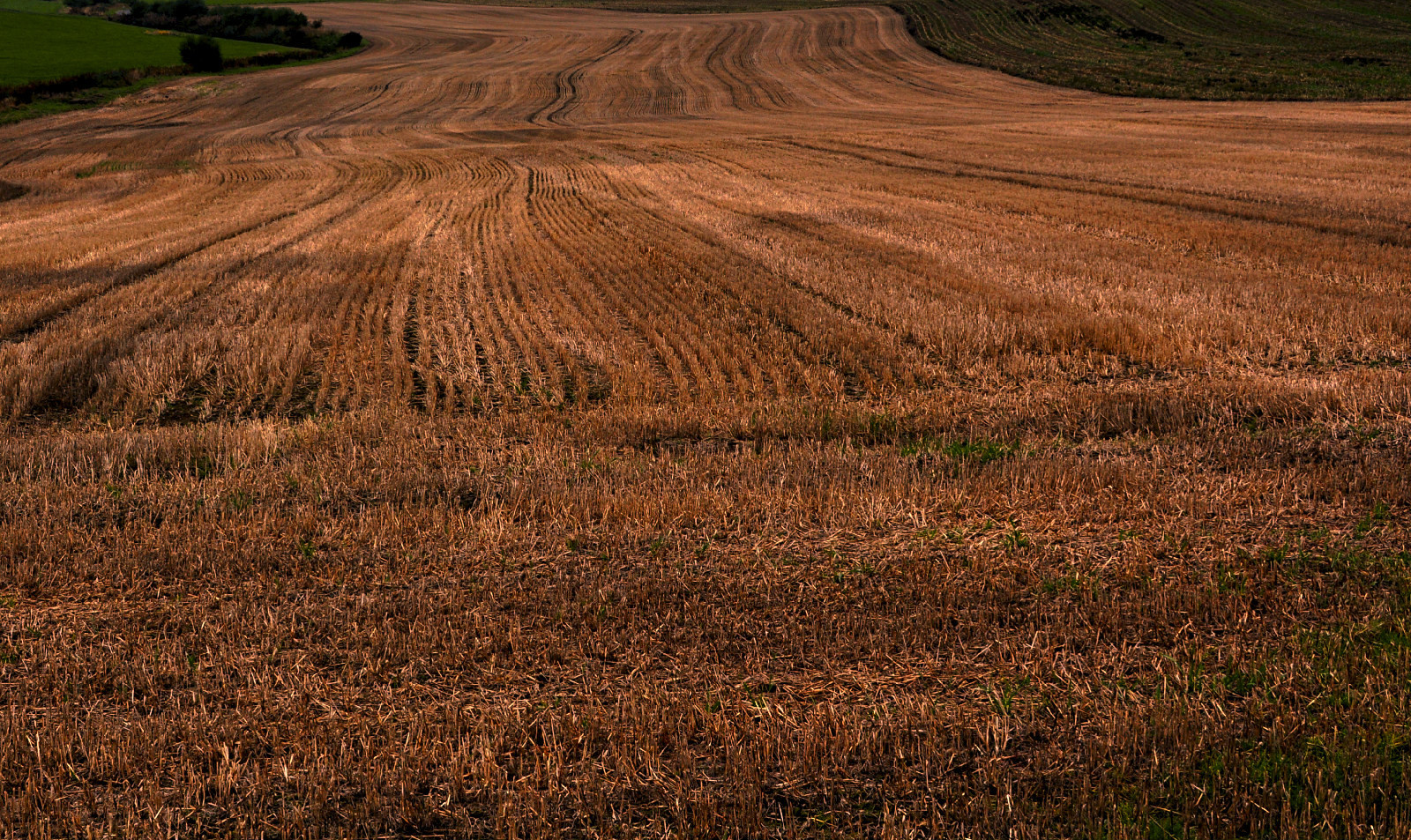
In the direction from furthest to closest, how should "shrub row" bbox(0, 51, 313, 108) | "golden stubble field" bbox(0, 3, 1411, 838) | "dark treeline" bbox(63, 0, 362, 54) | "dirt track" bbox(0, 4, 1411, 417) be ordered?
"dark treeline" bbox(63, 0, 362, 54) → "shrub row" bbox(0, 51, 313, 108) → "dirt track" bbox(0, 4, 1411, 417) → "golden stubble field" bbox(0, 3, 1411, 838)

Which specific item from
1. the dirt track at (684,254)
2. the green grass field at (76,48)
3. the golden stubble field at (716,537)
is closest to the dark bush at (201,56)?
the green grass field at (76,48)

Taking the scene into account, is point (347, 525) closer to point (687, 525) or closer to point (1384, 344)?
point (687, 525)

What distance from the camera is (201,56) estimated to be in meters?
67.6

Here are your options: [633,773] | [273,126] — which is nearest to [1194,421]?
[633,773]

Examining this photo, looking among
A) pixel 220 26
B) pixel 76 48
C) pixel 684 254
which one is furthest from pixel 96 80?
pixel 684 254

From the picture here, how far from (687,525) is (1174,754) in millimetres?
3047

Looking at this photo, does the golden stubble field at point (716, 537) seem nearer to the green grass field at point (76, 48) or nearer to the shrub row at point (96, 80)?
the shrub row at point (96, 80)

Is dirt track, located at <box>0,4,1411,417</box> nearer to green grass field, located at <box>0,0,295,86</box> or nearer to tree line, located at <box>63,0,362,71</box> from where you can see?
green grass field, located at <box>0,0,295,86</box>

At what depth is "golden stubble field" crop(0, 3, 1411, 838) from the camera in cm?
376

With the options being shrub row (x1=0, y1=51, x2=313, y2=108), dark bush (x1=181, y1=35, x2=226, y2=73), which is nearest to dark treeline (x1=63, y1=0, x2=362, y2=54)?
shrub row (x1=0, y1=51, x2=313, y2=108)

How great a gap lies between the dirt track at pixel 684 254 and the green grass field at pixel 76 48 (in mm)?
20599

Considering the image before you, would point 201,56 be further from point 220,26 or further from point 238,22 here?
point 220,26

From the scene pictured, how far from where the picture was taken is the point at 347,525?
616 centimetres

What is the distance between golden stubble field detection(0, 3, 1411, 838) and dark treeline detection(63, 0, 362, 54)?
69.4 m
